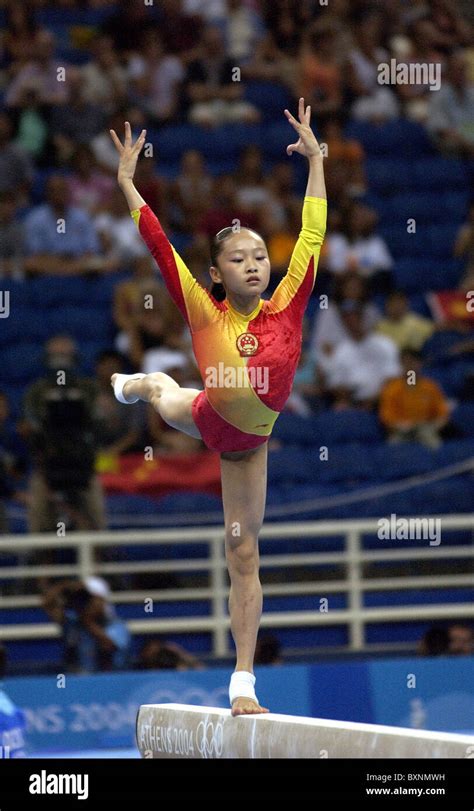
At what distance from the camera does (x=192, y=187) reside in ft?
35.3

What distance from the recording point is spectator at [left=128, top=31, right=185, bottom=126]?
11430 mm

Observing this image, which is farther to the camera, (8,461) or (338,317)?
(338,317)

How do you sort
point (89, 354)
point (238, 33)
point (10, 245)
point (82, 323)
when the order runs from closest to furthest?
point (89, 354) → point (82, 323) → point (10, 245) → point (238, 33)

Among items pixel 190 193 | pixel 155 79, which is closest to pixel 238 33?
pixel 155 79

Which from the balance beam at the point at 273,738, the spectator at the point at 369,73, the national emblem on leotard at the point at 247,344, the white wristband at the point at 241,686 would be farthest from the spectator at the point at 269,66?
the white wristband at the point at 241,686

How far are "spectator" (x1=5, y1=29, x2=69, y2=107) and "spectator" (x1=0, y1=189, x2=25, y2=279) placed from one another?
4.02 ft

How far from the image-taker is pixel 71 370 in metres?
8.65

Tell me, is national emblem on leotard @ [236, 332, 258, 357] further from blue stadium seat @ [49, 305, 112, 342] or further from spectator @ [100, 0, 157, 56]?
spectator @ [100, 0, 157, 56]

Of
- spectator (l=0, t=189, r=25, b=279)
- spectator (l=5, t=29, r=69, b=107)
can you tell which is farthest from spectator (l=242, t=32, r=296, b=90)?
spectator (l=0, t=189, r=25, b=279)

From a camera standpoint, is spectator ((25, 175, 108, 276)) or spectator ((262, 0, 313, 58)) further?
spectator ((262, 0, 313, 58))

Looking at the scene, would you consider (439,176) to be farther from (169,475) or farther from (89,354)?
(169,475)

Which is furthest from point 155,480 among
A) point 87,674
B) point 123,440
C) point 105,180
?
point 105,180

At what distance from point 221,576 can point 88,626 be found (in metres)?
0.98

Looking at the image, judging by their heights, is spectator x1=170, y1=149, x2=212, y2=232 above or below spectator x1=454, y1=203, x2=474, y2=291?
above
